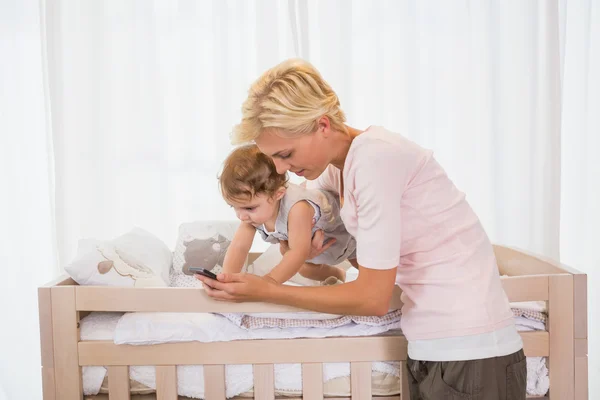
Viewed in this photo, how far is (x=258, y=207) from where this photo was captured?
1858 millimetres

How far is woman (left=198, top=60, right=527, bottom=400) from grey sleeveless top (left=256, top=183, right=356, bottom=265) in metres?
0.35

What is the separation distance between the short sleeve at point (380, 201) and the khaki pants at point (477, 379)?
0.28 m

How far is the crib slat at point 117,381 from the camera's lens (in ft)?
5.79

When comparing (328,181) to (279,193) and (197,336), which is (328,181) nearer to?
(279,193)

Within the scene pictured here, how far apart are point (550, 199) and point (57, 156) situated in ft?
8.01

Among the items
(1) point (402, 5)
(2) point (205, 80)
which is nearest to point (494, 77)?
(1) point (402, 5)

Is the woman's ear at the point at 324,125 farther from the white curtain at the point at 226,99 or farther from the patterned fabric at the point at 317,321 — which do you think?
the white curtain at the point at 226,99

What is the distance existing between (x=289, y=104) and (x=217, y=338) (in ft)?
2.27

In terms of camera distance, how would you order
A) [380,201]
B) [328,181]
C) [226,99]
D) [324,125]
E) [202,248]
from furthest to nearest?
[226,99], [202,248], [328,181], [324,125], [380,201]

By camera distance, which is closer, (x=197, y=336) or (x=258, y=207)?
(x=197, y=336)

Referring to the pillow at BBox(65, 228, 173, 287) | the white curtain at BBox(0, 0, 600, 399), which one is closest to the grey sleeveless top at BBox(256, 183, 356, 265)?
the pillow at BBox(65, 228, 173, 287)

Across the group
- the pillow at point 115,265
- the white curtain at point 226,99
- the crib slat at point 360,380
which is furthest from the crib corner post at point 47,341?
the white curtain at point 226,99

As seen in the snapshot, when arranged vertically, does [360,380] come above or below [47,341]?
below

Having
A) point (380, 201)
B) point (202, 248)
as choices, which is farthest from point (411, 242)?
point (202, 248)
